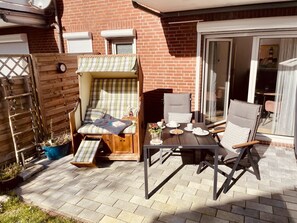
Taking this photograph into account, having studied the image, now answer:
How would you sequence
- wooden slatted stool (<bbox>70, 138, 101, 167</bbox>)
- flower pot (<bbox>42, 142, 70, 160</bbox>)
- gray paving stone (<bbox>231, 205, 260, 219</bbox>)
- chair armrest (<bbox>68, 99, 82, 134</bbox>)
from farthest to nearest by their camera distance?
flower pot (<bbox>42, 142, 70, 160</bbox>)
chair armrest (<bbox>68, 99, 82, 134</bbox>)
wooden slatted stool (<bbox>70, 138, 101, 167</bbox>)
gray paving stone (<bbox>231, 205, 260, 219</bbox>)

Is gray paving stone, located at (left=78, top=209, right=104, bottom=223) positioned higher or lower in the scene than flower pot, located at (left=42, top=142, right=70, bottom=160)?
lower

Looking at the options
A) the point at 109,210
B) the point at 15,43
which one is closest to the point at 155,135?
the point at 109,210

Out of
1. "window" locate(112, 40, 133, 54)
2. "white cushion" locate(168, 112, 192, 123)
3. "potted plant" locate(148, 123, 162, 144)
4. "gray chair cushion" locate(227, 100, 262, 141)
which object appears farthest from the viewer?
"window" locate(112, 40, 133, 54)

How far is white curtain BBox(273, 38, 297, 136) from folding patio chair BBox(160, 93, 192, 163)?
6.11 feet

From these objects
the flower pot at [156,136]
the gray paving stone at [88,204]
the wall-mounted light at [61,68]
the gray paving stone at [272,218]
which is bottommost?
the gray paving stone at [272,218]

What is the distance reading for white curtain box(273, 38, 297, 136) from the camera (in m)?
4.40

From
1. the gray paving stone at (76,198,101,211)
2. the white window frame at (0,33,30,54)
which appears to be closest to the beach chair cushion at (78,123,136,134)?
the gray paving stone at (76,198,101,211)

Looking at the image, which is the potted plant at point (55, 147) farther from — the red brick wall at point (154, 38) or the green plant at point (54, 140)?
the red brick wall at point (154, 38)

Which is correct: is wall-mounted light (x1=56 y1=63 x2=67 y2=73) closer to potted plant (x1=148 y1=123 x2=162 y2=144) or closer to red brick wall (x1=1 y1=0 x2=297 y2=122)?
red brick wall (x1=1 y1=0 x2=297 y2=122)

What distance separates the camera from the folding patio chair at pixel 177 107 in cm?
462

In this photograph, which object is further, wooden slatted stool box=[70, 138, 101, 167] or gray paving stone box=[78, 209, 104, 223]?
wooden slatted stool box=[70, 138, 101, 167]

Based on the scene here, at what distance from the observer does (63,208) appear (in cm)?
302

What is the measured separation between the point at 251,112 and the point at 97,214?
107 inches

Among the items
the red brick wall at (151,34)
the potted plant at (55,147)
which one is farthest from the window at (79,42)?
the potted plant at (55,147)
